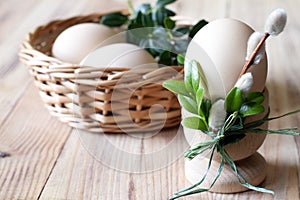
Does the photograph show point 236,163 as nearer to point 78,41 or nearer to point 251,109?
point 251,109

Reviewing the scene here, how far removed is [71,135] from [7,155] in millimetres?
111

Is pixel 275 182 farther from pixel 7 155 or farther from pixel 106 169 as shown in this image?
pixel 7 155

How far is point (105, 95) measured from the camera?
2.61 feet

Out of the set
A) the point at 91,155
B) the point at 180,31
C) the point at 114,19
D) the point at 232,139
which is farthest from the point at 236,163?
the point at 114,19

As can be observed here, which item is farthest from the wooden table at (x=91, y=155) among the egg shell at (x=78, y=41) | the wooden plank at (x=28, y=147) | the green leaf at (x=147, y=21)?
the green leaf at (x=147, y=21)

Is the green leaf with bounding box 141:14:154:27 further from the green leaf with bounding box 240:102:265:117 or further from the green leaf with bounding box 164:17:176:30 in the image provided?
the green leaf with bounding box 240:102:265:117

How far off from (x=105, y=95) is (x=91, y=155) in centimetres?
9

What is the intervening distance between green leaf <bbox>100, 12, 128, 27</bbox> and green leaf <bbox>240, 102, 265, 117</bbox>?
452 millimetres

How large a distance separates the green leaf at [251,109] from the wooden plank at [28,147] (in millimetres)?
292

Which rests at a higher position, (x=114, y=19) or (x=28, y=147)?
(x=114, y=19)

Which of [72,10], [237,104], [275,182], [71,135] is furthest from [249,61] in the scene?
[72,10]

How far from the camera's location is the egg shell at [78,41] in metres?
0.92

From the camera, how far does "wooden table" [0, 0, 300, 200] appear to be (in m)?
0.71

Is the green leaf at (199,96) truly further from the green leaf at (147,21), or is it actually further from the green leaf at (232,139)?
the green leaf at (147,21)
